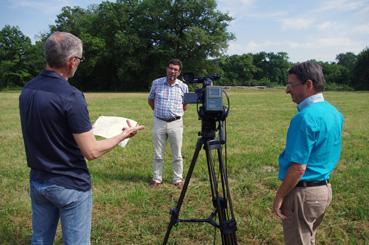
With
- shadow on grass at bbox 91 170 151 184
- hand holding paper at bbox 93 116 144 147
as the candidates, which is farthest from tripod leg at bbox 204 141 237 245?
shadow on grass at bbox 91 170 151 184

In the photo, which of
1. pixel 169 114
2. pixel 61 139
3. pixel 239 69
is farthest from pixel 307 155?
pixel 239 69

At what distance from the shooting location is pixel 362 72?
6241cm

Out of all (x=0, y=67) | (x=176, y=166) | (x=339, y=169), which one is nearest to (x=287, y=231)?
(x=176, y=166)

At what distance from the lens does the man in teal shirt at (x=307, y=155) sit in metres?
2.62

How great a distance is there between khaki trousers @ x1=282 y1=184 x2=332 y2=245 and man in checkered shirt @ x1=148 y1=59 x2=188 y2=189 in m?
3.48

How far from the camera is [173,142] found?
635cm

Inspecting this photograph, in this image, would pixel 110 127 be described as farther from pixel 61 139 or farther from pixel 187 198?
pixel 187 198

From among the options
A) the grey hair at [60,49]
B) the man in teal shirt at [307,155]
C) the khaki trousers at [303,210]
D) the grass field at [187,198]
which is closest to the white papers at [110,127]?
the grey hair at [60,49]

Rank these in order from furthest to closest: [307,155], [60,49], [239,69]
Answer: [239,69] → [307,155] → [60,49]

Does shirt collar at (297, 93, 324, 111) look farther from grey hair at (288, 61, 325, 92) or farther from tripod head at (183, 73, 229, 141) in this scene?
tripod head at (183, 73, 229, 141)

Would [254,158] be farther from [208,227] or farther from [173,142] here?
[208,227]

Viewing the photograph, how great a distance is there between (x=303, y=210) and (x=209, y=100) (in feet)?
3.80

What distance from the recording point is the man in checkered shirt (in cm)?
619

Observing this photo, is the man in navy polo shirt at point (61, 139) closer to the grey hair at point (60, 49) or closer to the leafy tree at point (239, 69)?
the grey hair at point (60, 49)
